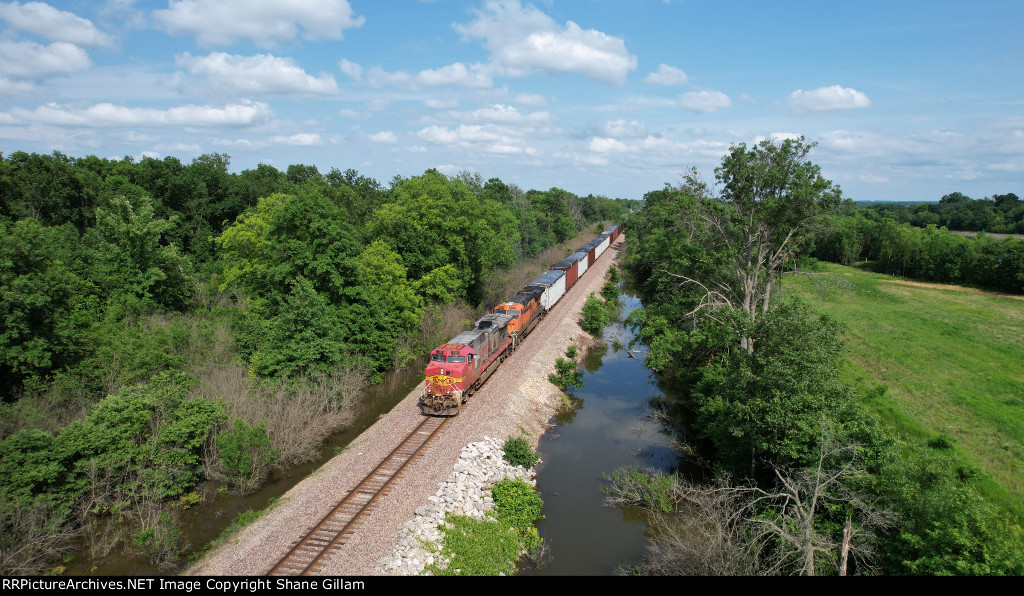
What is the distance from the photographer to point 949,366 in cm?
2858

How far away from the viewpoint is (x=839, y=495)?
13023 mm

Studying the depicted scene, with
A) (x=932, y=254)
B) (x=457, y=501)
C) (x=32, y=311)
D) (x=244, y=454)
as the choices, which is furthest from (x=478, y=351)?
(x=932, y=254)

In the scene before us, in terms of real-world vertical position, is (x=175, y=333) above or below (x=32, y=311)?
below

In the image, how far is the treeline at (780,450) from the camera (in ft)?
35.7

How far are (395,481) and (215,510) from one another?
262 inches

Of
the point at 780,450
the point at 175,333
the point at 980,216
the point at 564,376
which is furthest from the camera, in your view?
the point at 980,216

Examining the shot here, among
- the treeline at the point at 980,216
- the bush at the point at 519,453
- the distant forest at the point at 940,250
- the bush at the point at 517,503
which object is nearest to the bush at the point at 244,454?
the bush at the point at 517,503

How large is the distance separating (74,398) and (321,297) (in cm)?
1053

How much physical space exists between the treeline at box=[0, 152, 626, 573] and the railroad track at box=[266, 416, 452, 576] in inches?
169

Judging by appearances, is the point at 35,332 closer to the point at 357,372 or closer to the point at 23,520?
the point at 23,520

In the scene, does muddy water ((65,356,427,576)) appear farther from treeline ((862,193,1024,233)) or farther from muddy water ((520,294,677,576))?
treeline ((862,193,1024,233))

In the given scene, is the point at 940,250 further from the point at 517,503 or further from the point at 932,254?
the point at 517,503

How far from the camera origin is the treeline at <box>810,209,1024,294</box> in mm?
48578
